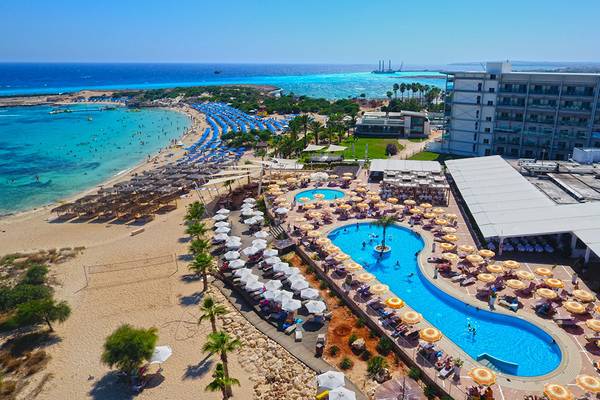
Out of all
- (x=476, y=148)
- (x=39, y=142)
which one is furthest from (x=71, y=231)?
(x=39, y=142)

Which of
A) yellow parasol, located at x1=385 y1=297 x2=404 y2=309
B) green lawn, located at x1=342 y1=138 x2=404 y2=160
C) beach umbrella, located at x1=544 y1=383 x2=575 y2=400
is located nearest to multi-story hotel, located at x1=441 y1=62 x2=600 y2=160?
green lawn, located at x1=342 y1=138 x2=404 y2=160

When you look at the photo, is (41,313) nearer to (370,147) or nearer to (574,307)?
(574,307)

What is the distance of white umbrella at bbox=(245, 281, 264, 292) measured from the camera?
28.3m

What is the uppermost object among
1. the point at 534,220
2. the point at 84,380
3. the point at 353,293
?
the point at 534,220

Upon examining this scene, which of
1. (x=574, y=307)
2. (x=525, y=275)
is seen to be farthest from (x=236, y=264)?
(x=574, y=307)

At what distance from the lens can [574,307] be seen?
23.5 metres

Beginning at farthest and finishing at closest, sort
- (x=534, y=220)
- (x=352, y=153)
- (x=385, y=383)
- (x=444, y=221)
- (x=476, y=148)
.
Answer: (x=352, y=153)
(x=476, y=148)
(x=444, y=221)
(x=534, y=220)
(x=385, y=383)

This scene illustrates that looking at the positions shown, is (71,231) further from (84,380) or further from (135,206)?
(84,380)

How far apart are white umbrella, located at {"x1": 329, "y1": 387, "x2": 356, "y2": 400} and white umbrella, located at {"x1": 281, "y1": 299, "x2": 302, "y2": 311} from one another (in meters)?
7.23

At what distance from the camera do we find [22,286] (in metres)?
29.8

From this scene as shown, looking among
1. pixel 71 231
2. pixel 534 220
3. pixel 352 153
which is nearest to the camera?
pixel 534 220

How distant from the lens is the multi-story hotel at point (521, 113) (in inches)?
2128

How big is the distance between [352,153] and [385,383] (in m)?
54.3

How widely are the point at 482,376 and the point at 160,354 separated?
55.7ft
